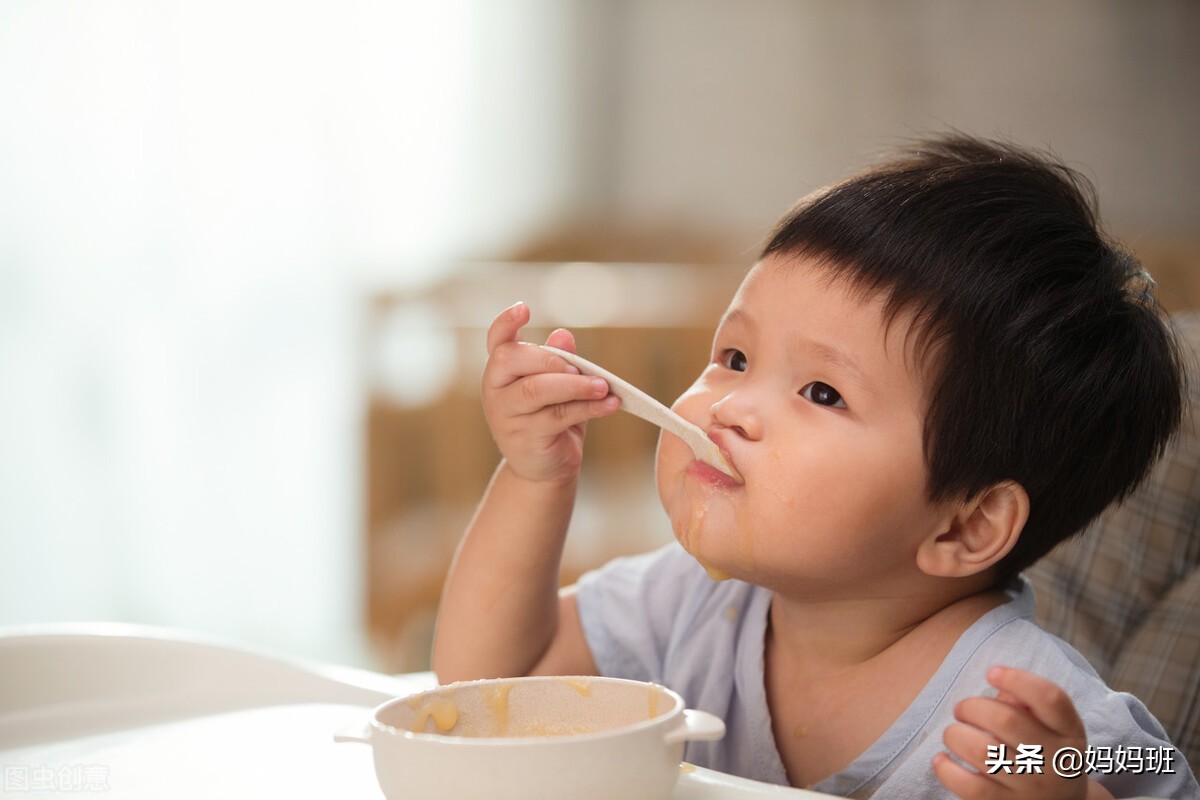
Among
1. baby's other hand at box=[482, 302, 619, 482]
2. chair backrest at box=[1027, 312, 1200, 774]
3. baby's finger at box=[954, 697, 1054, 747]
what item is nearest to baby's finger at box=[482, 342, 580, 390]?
baby's other hand at box=[482, 302, 619, 482]

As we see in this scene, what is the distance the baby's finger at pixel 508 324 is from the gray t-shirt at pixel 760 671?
288 millimetres

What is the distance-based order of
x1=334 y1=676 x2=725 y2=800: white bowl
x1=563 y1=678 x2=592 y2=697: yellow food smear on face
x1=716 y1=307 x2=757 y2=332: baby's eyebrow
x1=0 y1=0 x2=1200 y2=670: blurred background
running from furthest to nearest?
x1=0 y1=0 x2=1200 y2=670: blurred background, x1=716 y1=307 x2=757 y2=332: baby's eyebrow, x1=563 y1=678 x2=592 y2=697: yellow food smear on face, x1=334 y1=676 x2=725 y2=800: white bowl

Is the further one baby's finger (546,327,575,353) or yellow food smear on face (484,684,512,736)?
baby's finger (546,327,575,353)

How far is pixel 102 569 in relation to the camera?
2846mm

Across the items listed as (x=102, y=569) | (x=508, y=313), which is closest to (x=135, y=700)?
(x=508, y=313)

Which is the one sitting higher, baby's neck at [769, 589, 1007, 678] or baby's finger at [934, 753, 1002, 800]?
baby's finger at [934, 753, 1002, 800]

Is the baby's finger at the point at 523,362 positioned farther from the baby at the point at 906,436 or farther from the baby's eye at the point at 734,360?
the baby's eye at the point at 734,360

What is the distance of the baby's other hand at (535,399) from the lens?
81 cm

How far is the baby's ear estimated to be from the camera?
2.65 feet

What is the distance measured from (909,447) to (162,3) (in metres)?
2.48

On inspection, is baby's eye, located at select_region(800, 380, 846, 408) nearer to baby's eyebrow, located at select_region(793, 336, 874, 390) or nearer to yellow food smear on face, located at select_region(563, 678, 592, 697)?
baby's eyebrow, located at select_region(793, 336, 874, 390)

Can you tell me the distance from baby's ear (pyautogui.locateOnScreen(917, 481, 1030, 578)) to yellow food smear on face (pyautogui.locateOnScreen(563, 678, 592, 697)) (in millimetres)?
310

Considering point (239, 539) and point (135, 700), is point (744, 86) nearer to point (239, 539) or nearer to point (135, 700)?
point (239, 539)

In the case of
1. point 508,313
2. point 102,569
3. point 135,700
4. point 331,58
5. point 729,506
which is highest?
point 331,58
